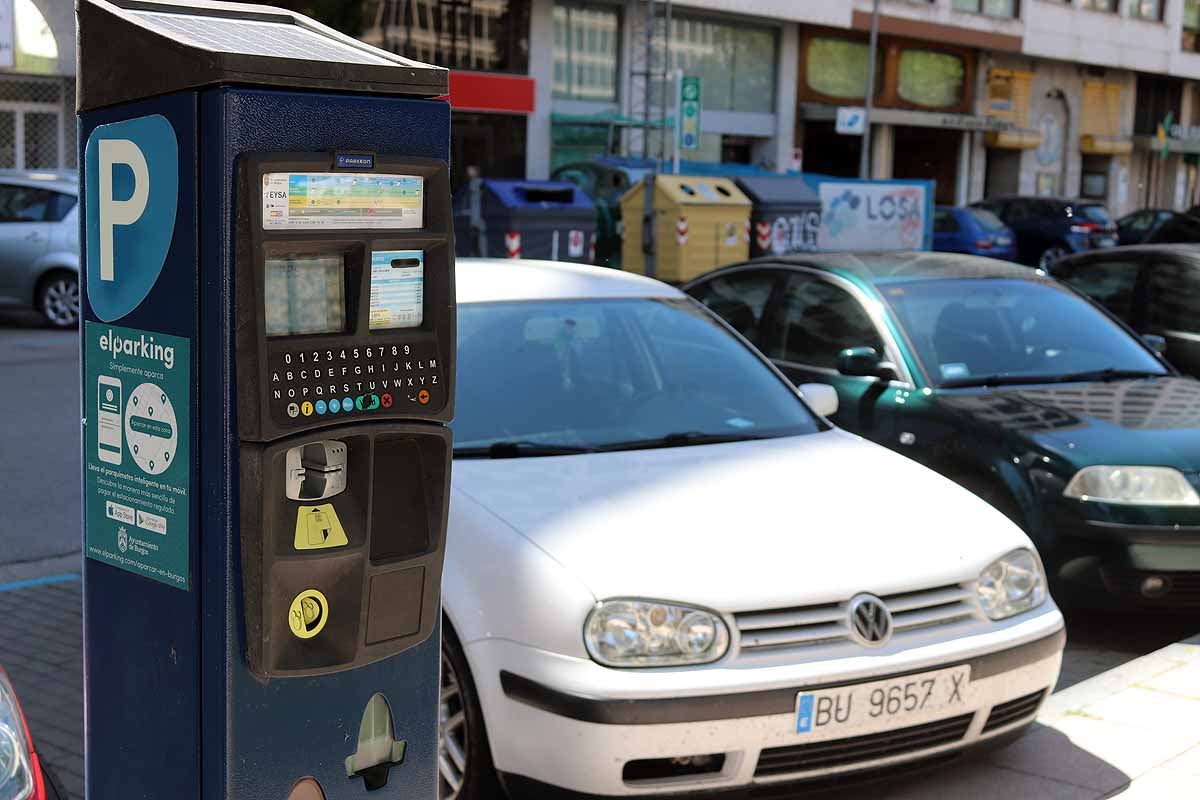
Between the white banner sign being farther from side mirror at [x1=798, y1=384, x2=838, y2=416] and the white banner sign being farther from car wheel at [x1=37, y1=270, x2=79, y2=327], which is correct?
side mirror at [x1=798, y1=384, x2=838, y2=416]

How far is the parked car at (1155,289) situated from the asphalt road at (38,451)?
599 centimetres

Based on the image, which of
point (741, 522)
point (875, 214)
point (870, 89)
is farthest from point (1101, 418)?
point (870, 89)

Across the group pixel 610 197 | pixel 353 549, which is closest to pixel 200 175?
pixel 353 549

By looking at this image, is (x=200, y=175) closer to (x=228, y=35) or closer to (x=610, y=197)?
(x=228, y=35)

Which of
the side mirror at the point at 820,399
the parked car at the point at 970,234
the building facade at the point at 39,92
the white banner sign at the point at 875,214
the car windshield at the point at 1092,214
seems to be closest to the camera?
the side mirror at the point at 820,399

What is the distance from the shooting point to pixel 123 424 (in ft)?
9.56

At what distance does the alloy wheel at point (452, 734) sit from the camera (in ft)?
12.9

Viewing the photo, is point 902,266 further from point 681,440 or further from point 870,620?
point 870,620

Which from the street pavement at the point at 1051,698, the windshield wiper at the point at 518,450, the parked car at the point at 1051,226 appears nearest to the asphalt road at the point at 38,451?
the street pavement at the point at 1051,698

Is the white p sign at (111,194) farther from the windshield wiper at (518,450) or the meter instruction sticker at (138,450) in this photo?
the windshield wiper at (518,450)

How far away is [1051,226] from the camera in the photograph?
89.9 feet

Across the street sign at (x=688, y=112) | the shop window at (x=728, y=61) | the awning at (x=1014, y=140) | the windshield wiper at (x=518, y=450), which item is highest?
the shop window at (x=728, y=61)

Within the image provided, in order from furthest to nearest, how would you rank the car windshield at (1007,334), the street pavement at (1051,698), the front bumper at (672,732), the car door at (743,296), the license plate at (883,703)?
1. the car door at (743,296)
2. the car windshield at (1007,334)
3. the street pavement at (1051,698)
4. the license plate at (883,703)
5. the front bumper at (672,732)

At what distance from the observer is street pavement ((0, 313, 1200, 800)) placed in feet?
14.1
